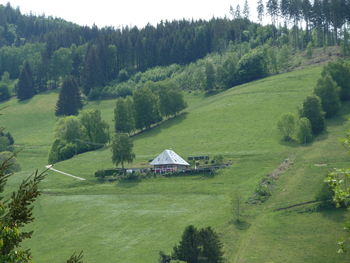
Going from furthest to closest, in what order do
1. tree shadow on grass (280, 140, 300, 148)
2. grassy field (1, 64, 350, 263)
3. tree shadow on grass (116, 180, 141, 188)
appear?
1. tree shadow on grass (280, 140, 300, 148)
2. tree shadow on grass (116, 180, 141, 188)
3. grassy field (1, 64, 350, 263)

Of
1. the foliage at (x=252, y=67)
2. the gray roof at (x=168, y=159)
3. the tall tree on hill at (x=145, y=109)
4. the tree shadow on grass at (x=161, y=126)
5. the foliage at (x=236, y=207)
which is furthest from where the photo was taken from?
the foliage at (x=252, y=67)

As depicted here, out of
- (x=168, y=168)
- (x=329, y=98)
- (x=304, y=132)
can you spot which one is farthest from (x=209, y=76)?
(x=168, y=168)

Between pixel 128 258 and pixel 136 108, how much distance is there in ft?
239

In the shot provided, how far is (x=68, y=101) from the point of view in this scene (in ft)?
603

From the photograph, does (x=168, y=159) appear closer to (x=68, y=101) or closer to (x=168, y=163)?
(x=168, y=163)

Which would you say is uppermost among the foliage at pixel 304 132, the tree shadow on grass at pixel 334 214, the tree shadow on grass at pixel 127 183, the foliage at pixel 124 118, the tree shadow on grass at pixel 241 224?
the foliage at pixel 124 118

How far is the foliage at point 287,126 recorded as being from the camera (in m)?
120

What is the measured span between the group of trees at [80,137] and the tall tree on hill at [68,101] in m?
35.6

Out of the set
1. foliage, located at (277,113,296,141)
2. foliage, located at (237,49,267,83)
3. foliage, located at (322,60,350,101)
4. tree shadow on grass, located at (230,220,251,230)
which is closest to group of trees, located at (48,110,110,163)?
foliage, located at (277,113,296,141)

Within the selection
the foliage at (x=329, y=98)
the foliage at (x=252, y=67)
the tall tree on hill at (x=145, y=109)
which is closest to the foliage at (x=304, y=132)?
the foliage at (x=329, y=98)

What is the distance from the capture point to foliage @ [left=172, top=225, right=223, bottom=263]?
2734 inches

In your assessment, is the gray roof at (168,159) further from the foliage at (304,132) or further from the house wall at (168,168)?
the foliage at (304,132)

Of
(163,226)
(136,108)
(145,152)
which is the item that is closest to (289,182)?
(163,226)

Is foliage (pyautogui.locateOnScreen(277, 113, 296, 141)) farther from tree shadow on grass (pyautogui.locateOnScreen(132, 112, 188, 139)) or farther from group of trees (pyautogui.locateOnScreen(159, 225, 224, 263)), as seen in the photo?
group of trees (pyautogui.locateOnScreen(159, 225, 224, 263))
